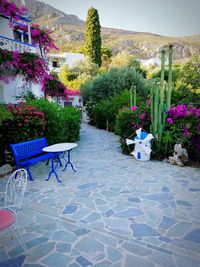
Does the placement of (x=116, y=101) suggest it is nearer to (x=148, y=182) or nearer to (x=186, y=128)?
(x=186, y=128)

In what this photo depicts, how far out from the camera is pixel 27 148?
254 inches

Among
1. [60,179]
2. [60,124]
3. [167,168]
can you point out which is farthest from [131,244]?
[60,124]

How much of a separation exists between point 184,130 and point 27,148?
16.1 feet

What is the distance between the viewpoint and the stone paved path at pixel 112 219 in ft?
10.2

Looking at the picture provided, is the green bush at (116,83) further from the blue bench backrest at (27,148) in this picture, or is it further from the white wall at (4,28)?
the blue bench backrest at (27,148)

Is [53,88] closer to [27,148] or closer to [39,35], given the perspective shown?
[39,35]

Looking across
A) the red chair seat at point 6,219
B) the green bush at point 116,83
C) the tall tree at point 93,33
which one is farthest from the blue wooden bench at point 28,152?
the tall tree at point 93,33

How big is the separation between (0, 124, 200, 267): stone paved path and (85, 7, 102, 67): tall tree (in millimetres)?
33065

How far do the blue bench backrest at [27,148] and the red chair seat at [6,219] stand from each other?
3.01m

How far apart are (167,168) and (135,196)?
7.78 feet

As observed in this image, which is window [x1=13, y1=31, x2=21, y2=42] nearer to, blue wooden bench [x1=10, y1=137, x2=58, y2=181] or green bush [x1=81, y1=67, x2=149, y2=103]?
green bush [x1=81, y1=67, x2=149, y2=103]

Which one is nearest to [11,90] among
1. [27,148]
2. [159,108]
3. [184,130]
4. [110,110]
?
[110,110]

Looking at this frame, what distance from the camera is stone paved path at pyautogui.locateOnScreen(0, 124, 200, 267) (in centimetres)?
310

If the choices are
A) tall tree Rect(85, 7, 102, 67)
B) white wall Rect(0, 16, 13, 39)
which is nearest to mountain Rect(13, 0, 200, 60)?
tall tree Rect(85, 7, 102, 67)
